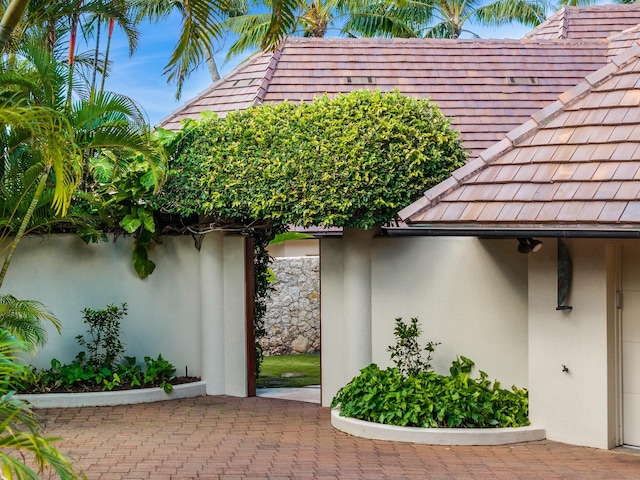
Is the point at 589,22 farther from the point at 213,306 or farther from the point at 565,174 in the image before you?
the point at 565,174

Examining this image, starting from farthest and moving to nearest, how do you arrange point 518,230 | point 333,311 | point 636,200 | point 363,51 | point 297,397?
1. point 363,51
2. point 297,397
3. point 333,311
4. point 518,230
5. point 636,200

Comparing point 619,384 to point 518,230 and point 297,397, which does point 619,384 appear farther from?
point 297,397

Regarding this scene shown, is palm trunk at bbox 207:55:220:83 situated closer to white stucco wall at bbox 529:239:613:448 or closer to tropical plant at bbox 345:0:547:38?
tropical plant at bbox 345:0:547:38

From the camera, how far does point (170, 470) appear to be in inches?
366

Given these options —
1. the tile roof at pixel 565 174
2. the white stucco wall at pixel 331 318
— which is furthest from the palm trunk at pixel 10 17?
the white stucco wall at pixel 331 318

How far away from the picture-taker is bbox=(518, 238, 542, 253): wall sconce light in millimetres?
10422

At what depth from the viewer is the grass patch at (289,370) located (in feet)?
52.9

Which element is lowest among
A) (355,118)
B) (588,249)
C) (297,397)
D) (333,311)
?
(297,397)

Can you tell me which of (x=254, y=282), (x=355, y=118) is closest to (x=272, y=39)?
(x=355, y=118)

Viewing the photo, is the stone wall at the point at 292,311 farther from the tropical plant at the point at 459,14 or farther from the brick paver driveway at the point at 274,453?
the tropical plant at the point at 459,14

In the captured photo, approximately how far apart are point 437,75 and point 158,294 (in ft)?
20.2

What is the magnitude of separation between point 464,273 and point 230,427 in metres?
3.38

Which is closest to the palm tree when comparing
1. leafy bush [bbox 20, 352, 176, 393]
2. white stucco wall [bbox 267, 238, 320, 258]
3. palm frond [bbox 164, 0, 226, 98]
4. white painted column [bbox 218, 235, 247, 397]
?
palm frond [bbox 164, 0, 226, 98]

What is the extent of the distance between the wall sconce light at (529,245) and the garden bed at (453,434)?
6.33 ft
